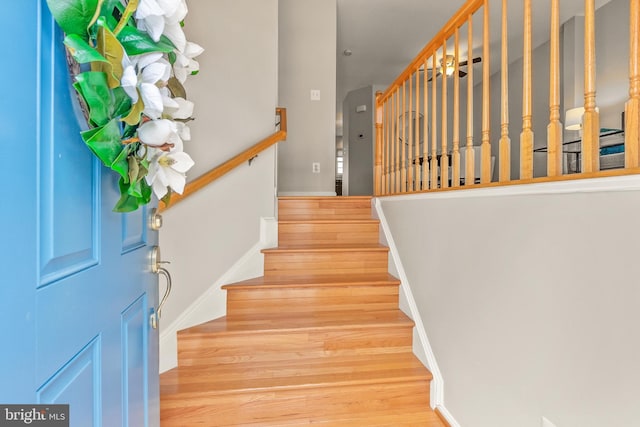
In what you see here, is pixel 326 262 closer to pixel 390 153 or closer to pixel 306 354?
pixel 306 354

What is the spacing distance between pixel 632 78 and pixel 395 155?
185cm

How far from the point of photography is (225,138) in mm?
2344

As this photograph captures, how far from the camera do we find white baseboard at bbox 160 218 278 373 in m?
1.74

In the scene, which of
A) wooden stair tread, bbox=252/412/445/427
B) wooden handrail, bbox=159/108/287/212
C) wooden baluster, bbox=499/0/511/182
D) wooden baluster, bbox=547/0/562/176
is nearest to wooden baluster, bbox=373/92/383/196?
wooden handrail, bbox=159/108/287/212

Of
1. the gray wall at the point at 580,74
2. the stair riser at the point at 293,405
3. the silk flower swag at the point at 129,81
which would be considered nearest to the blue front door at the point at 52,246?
the silk flower swag at the point at 129,81

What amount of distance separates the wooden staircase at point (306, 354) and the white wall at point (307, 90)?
5.74 feet

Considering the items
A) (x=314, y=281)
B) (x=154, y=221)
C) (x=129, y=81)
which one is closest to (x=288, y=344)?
(x=314, y=281)

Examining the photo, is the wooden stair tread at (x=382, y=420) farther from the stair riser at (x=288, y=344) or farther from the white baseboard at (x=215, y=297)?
the white baseboard at (x=215, y=297)

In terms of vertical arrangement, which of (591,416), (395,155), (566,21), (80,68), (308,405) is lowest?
(308,405)

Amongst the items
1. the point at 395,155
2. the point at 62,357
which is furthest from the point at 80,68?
the point at 395,155

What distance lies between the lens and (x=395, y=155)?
2.63 metres

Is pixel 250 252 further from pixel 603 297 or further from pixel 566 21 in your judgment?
pixel 566 21

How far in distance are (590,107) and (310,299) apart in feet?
5.54

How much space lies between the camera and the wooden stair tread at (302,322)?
5.99 feet
